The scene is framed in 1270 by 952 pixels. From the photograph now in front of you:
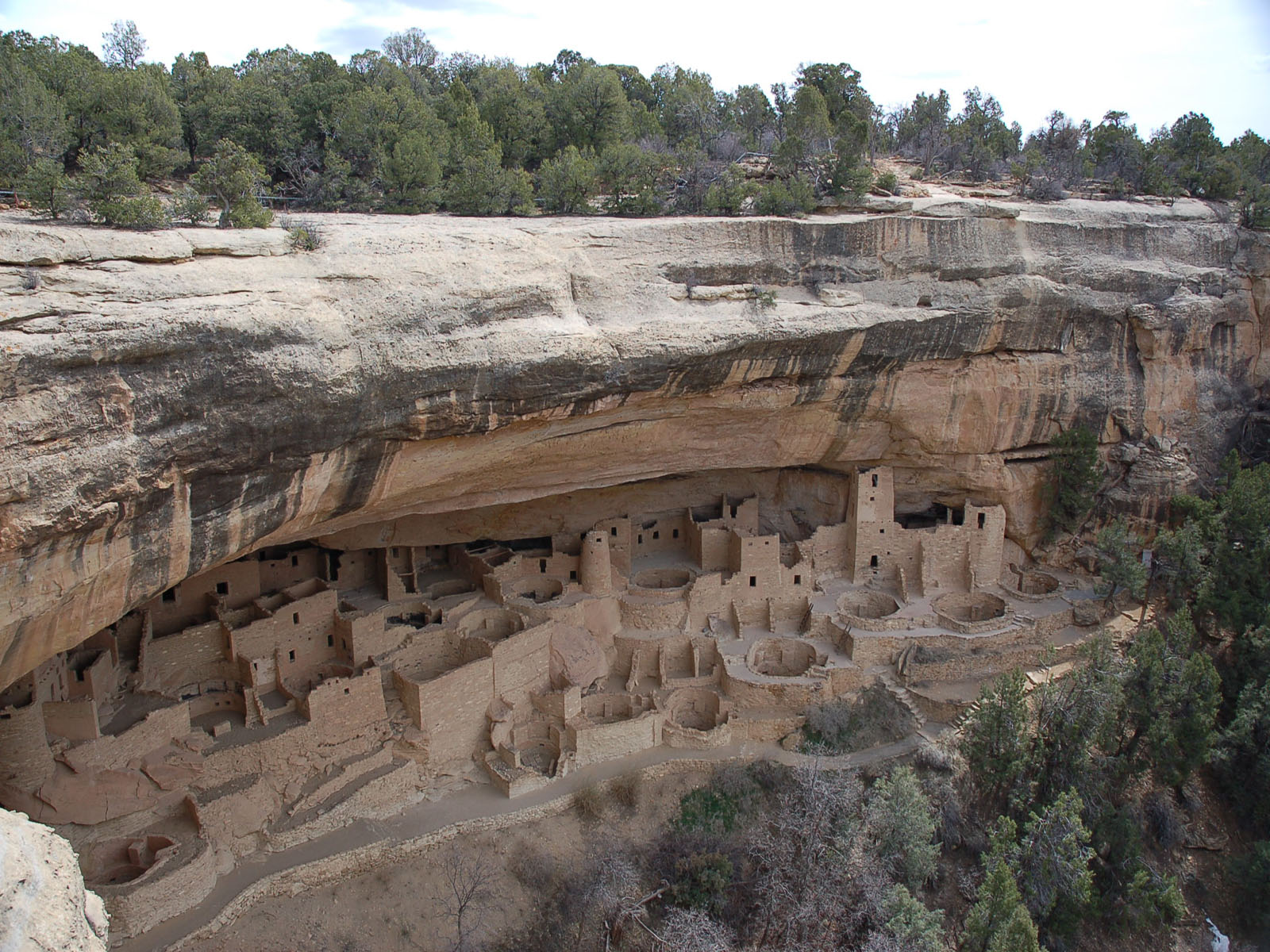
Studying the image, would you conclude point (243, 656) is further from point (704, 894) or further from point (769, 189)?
point (769, 189)

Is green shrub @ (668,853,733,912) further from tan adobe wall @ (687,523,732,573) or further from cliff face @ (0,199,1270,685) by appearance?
cliff face @ (0,199,1270,685)

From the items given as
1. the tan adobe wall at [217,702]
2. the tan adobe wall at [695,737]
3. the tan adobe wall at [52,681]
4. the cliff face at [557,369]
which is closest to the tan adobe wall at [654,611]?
the tan adobe wall at [695,737]

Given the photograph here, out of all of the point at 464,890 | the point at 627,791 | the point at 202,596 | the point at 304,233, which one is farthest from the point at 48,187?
the point at 627,791

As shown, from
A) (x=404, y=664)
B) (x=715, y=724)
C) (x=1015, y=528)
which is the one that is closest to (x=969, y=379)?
(x=1015, y=528)

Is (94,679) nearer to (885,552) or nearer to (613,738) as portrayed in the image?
(613,738)

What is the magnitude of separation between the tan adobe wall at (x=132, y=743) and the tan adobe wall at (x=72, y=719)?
0.84 ft

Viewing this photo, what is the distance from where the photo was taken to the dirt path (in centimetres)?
1455

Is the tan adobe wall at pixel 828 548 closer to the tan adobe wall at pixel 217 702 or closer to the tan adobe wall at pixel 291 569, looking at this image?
the tan adobe wall at pixel 291 569

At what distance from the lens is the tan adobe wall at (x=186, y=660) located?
56.4 feet

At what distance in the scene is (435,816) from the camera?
17.3 meters

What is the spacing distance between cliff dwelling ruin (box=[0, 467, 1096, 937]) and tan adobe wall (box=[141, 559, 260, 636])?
5 cm

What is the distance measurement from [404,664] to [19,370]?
10.7m

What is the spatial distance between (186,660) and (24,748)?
11.2 ft

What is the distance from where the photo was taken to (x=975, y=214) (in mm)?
19141
